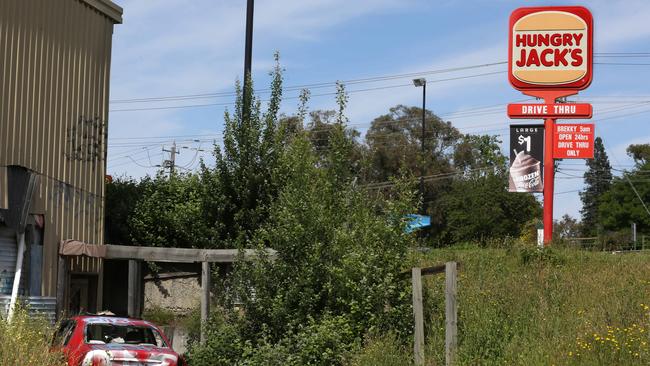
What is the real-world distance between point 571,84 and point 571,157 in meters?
1.97

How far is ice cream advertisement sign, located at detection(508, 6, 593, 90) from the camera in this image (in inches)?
961

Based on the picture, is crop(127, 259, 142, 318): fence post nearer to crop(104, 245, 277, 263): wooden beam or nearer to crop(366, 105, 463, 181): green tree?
crop(104, 245, 277, 263): wooden beam

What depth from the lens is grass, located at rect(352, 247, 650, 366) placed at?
12.2 metres

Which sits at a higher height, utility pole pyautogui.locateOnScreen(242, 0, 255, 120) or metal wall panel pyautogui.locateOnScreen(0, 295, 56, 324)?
utility pole pyautogui.locateOnScreen(242, 0, 255, 120)

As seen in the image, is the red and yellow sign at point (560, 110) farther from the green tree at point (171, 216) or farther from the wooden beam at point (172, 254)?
the wooden beam at point (172, 254)

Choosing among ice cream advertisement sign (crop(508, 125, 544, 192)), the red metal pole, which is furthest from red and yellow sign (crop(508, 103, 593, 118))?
ice cream advertisement sign (crop(508, 125, 544, 192))

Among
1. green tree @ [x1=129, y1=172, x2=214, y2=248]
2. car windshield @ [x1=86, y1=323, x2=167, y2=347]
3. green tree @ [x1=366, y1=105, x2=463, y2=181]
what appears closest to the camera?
car windshield @ [x1=86, y1=323, x2=167, y2=347]

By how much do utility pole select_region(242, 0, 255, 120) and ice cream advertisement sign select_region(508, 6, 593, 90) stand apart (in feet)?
22.9

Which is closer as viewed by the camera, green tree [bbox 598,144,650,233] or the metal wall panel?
the metal wall panel

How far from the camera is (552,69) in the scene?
81.0ft

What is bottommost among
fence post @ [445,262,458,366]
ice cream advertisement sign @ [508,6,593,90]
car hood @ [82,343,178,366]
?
car hood @ [82,343,178,366]

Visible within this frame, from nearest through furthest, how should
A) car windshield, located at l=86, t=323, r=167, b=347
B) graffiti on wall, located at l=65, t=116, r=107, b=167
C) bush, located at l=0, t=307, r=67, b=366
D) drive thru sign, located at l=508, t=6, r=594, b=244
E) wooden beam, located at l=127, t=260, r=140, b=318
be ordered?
bush, located at l=0, t=307, r=67, b=366 → car windshield, located at l=86, t=323, r=167, b=347 → wooden beam, located at l=127, t=260, r=140, b=318 → graffiti on wall, located at l=65, t=116, r=107, b=167 → drive thru sign, located at l=508, t=6, r=594, b=244

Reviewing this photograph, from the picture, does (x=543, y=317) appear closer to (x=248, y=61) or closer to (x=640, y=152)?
(x=248, y=61)

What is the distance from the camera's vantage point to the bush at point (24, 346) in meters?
11.1
